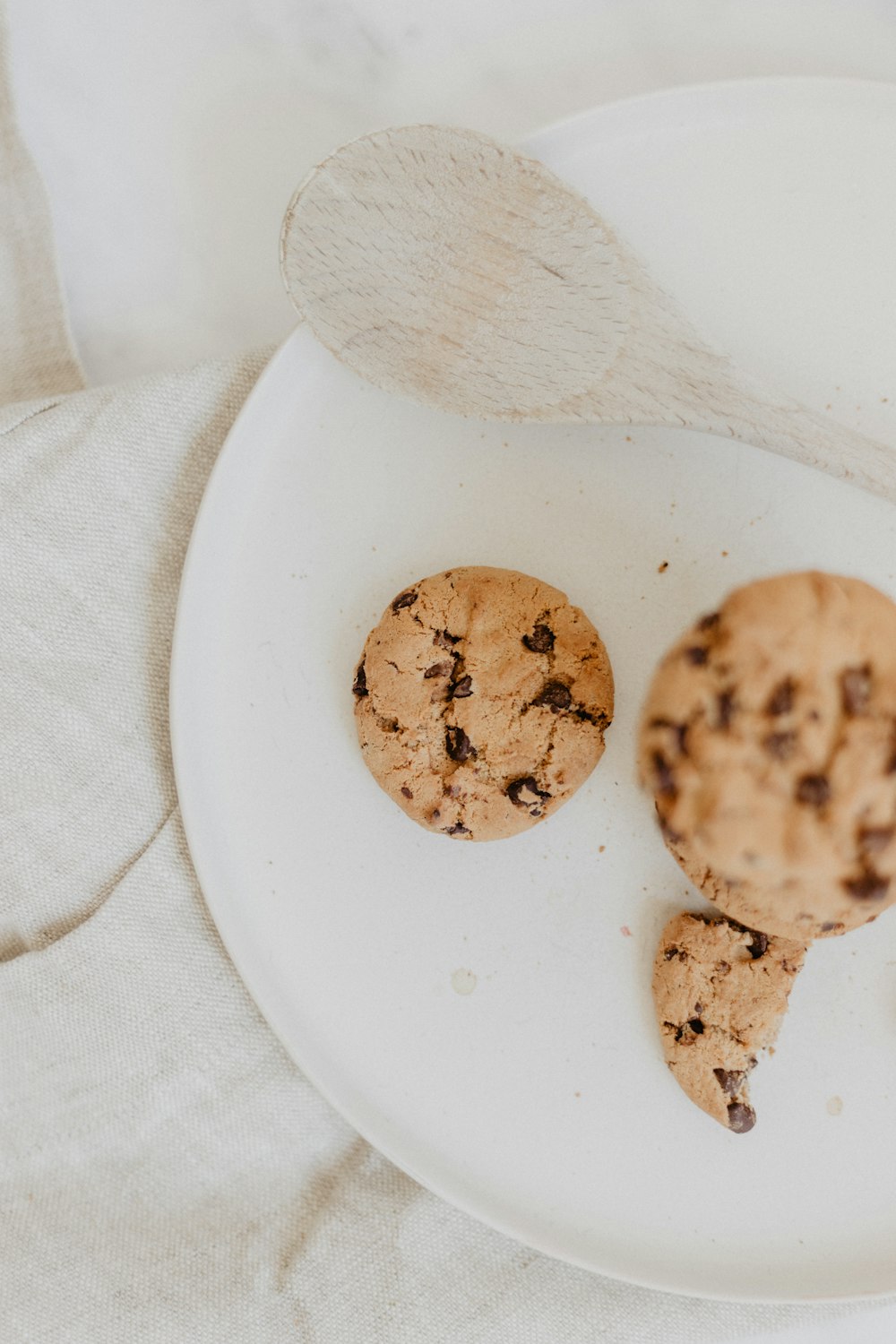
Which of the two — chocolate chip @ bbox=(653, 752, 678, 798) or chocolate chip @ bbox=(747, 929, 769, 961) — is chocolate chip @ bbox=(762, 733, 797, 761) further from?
chocolate chip @ bbox=(747, 929, 769, 961)

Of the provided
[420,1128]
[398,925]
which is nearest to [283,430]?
[398,925]

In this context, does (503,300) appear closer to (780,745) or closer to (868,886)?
(780,745)

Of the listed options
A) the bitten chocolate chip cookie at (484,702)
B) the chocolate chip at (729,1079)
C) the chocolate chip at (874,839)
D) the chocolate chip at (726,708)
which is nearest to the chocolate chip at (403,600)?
the bitten chocolate chip cookie at (484,702)

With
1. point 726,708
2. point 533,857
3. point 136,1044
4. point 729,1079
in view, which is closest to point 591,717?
point 533,857

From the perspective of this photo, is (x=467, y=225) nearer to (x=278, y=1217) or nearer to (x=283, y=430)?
(x=283, y=430)

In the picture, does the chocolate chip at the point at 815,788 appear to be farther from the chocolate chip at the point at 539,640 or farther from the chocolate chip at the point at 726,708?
the chocolate chip at the point at 539,640

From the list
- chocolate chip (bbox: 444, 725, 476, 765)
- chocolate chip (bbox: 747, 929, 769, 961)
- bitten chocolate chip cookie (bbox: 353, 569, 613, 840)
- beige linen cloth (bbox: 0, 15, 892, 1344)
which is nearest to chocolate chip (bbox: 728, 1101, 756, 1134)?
chocolate chip (bbox: 747, 929, 769, 961)
